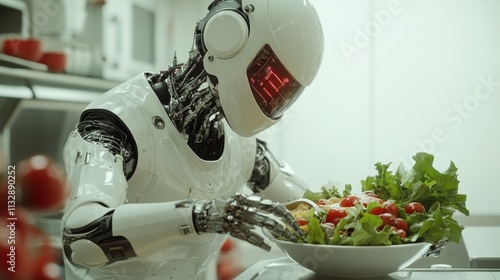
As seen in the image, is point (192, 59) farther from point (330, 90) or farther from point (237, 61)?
point (330, 90)

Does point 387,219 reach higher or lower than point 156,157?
lower

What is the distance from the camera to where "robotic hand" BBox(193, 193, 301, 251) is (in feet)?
3.62

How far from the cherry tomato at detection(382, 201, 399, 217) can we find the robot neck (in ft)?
1.62

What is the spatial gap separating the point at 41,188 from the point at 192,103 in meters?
0.40

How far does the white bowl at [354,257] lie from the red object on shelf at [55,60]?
82cm

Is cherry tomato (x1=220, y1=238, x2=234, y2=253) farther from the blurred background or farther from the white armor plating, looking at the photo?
the white armor plating

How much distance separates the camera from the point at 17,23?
1372mm

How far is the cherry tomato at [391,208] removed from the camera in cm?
119

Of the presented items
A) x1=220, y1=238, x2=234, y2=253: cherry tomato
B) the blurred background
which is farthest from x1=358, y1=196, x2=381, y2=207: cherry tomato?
x1=220, y1=238, x2=234, y2=253: cherry tomato

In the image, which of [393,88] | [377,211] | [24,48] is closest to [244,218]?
[377,211]

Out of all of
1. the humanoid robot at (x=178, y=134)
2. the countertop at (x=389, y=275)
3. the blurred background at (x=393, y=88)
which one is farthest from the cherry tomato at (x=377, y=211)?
the blurred background at (x=393, y=88)

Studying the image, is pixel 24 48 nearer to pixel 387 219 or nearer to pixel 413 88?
pixel 387 219

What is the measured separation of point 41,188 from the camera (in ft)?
4.42
